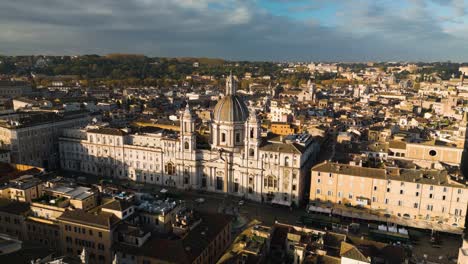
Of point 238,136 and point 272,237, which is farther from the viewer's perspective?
point 238,136

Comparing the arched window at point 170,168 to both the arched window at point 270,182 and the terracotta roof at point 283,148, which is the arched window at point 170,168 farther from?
the terracotta roof at point 283,148

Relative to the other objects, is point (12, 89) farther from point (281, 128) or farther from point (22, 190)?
point (22, 190)

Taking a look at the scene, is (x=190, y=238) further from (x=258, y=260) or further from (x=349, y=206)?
(x=349, y=206)

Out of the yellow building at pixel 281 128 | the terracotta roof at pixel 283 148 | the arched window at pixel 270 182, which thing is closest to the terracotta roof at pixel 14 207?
the terracotta roof at pixel 283 148

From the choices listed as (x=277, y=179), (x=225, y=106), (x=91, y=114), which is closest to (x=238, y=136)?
(x=225, y=106)

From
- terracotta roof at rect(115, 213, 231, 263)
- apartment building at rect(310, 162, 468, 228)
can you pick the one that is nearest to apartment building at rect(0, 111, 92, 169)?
terracotta roof at rect(115, 213, 231, 263)

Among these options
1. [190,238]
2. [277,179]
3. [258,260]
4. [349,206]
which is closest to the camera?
[258,260]
